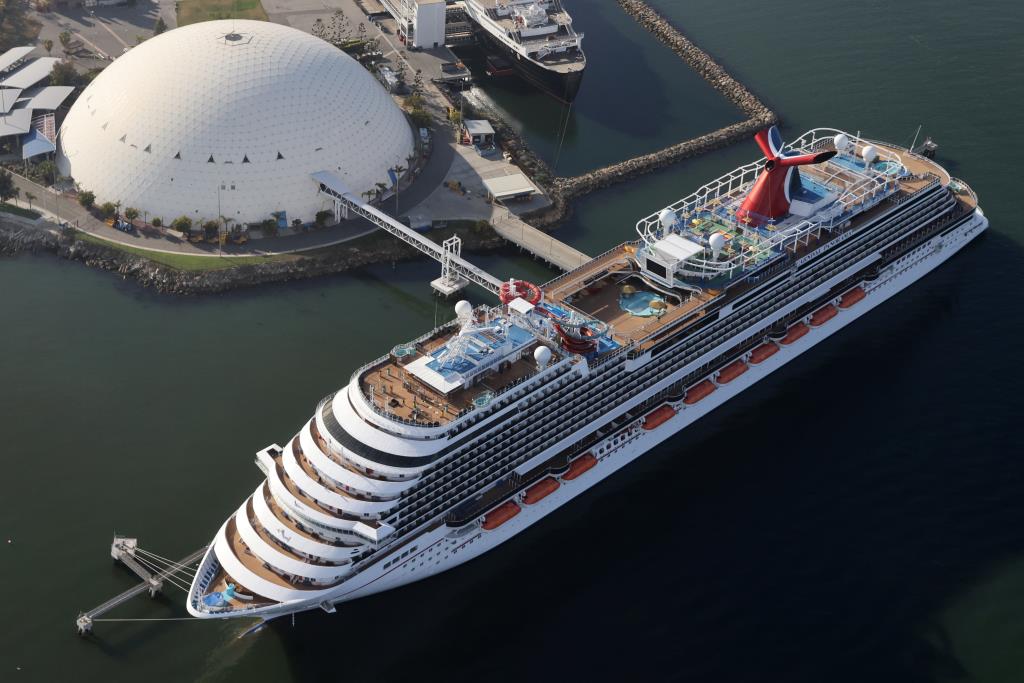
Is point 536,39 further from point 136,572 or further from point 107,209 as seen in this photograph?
point 136,572

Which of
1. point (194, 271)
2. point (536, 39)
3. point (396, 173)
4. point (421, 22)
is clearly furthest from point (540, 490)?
point (421, 22)

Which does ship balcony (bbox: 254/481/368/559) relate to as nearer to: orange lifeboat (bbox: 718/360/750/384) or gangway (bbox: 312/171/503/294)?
orange lifeboat (bbox: 718/360/750/384)

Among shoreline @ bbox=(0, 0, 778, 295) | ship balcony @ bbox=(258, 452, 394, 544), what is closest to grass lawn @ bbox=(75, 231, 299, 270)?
shoreline @ bbox=(0, 0, 778, 295)

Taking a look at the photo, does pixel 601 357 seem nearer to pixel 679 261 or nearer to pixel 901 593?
pixel 679 261

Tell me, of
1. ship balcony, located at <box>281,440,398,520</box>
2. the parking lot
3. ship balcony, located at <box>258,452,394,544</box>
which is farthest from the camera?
the parking lot

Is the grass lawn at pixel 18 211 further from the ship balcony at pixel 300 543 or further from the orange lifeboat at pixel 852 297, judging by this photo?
the orange lifeboat at pixel 852 297

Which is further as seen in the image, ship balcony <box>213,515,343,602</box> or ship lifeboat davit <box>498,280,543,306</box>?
ship lifeboat davit <box>498,280,543,306</box>

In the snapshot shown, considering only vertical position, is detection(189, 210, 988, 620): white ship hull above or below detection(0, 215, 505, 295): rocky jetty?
above
